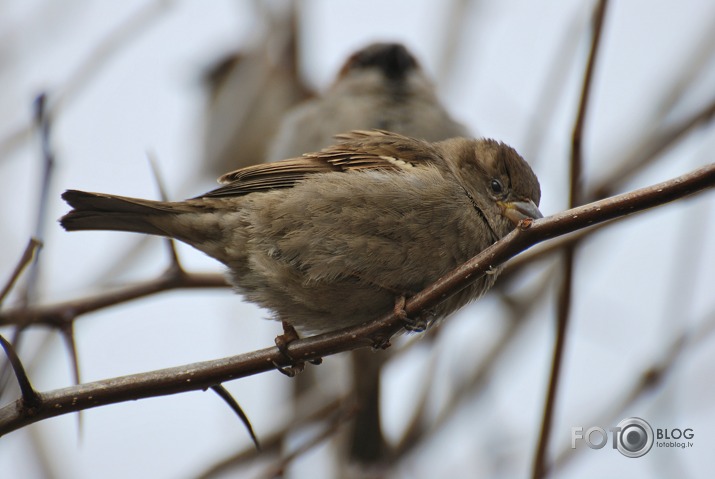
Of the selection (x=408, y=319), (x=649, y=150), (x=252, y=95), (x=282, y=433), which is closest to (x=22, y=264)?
(x=408, y=319)

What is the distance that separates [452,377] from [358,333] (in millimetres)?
2172

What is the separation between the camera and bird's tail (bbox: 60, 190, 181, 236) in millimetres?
3287

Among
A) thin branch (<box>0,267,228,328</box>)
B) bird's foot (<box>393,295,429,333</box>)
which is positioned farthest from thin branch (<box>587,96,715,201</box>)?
thin branch (<box>0,267,228,328</box>)

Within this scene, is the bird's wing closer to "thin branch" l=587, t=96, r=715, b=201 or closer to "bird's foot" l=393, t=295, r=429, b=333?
"bird's foot" l=393, t=295, r=429, b=333

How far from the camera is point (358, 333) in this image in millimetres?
2715

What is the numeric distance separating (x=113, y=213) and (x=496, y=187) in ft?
5.60

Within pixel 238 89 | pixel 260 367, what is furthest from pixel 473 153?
pixel 238 89

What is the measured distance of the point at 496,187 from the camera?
3.78 metres

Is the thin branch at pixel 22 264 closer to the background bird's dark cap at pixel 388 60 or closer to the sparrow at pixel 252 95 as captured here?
the sparrow at pixel 252 95

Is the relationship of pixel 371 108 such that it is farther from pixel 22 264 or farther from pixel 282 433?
pixel 22 264

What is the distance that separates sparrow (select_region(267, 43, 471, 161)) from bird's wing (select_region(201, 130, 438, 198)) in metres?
1.72

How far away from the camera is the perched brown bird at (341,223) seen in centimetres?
324

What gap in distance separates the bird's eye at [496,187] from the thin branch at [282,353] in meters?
1.28

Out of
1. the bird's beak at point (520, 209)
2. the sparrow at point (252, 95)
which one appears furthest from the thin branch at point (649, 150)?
the sparrow at point (252, 95)
